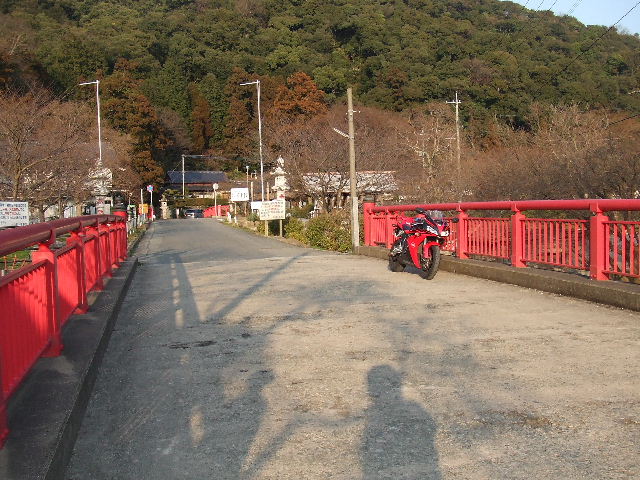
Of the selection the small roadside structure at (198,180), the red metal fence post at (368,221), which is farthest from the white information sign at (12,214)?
the small roadside structure at (198,180)

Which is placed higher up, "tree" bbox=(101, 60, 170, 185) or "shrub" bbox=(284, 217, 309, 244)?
"tree" bbox=(101, 60, 170, 185)

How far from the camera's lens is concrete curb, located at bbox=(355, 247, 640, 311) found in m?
7.19

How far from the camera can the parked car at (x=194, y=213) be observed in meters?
85.8

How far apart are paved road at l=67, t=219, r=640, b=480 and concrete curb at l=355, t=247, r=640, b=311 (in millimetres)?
179

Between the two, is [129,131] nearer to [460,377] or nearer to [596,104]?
[596,104]

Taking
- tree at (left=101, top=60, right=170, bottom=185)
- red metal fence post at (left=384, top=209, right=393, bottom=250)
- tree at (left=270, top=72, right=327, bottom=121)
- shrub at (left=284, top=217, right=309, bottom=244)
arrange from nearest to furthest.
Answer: red metal fence post at (left=384, top=209, right=393, bottom=250) → shrub at (left=284, top=217, right=309, bottom=244) → tree at (left=270, top=72, right=327, bottom=121) → tree at (left=101, top=60, right=170, bottom=185)

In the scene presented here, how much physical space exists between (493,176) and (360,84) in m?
41.8

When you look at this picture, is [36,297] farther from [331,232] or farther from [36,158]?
[36,158]

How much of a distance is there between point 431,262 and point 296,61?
69004 mm

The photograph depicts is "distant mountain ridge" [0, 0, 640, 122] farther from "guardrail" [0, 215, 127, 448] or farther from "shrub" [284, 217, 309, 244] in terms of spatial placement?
"guardrail" [0, 215, 127, 448]

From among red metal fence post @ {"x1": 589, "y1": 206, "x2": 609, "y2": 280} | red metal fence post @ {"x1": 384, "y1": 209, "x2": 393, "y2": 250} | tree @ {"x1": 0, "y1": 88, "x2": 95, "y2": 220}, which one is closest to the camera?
red metal fence post @ {"x1": 589, "y1": 206, "x2": 609, "y2": 280}

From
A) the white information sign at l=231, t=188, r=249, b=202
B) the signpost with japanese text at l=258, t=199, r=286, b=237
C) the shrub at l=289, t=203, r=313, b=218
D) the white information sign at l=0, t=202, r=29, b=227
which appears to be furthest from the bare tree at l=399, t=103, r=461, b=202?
the white information sign at l=0, t=202, r=29, b=227

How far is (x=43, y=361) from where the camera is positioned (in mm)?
4746

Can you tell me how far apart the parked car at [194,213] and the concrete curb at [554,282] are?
76.4 m
